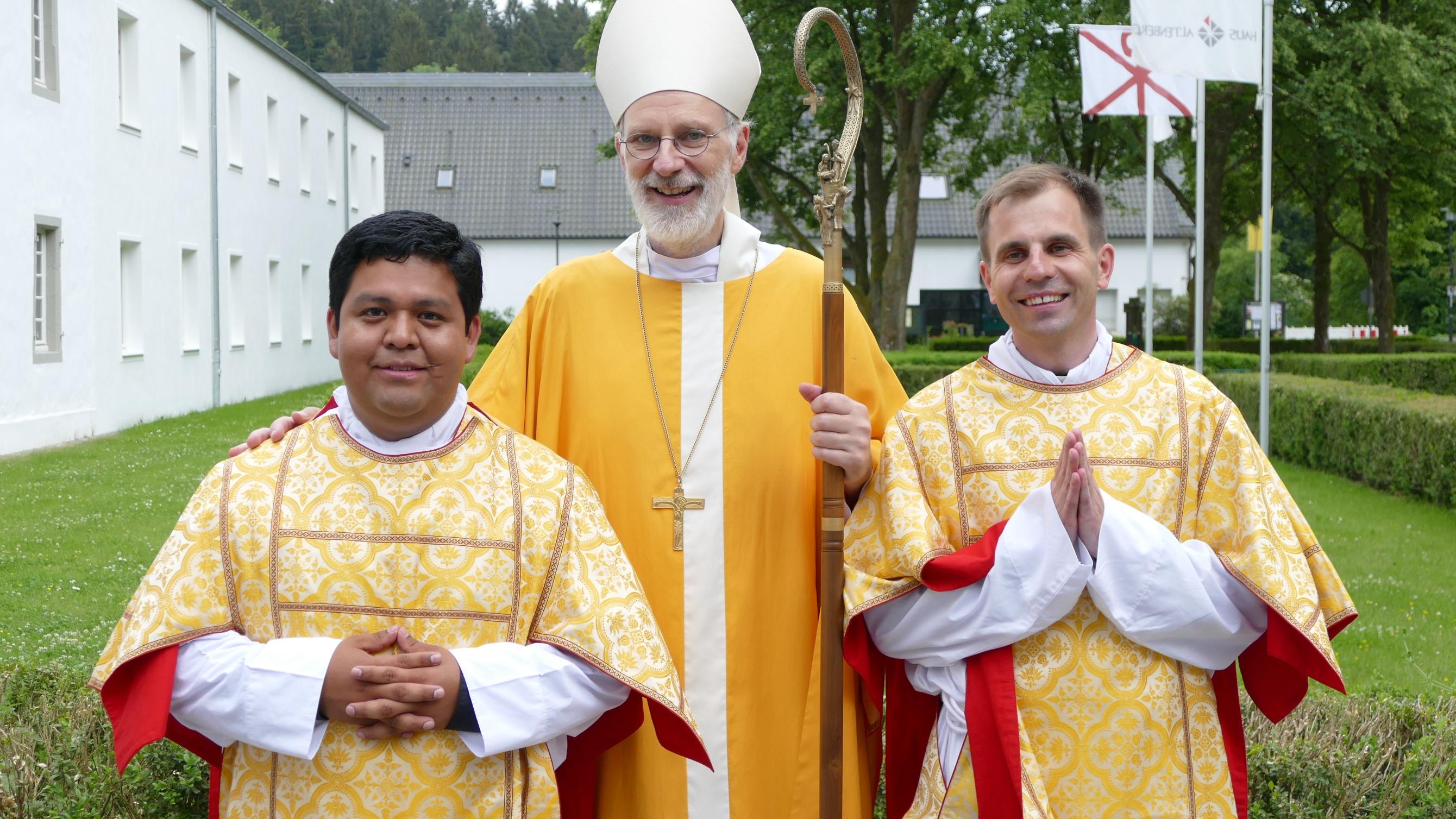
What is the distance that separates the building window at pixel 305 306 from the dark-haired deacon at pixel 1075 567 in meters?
25.5

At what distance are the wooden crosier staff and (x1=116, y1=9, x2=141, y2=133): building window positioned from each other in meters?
16.8

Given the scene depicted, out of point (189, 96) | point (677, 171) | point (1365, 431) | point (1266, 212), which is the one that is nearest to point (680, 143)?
point (677, 171)


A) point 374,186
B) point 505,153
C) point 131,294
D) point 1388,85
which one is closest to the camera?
point 131,294

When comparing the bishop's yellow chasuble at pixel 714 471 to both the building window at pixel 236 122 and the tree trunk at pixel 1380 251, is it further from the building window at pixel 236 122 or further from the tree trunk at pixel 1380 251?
the tree trunk at pixel 1380 251

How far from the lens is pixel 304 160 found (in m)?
27.1

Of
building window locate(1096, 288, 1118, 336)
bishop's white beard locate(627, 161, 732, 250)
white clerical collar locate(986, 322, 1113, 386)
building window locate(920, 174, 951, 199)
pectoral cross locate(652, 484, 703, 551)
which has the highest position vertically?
building window locate(920, 174, 951, 199)

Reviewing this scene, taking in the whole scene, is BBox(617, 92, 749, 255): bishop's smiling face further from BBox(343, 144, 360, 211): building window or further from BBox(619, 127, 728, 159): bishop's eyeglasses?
BBox(343, 144, 360, 211): building window

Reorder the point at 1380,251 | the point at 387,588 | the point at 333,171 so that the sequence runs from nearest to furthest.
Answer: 1. the point at 387,588
2. the point at 1380,251
3. the point at 333,171

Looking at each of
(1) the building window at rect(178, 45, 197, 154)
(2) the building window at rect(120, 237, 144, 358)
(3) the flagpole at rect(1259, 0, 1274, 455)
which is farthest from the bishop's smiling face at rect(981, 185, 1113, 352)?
(1) the building window at rect(178, 45, 197, 154)

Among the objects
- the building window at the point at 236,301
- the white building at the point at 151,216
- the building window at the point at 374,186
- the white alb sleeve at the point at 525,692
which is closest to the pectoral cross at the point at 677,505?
the white alb sleeve at the point at 525,692

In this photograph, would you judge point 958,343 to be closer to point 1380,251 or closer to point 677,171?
point 1380,251

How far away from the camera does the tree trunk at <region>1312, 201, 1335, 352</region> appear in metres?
29.5

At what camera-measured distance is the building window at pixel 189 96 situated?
2008 cm

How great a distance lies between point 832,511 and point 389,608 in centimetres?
93
